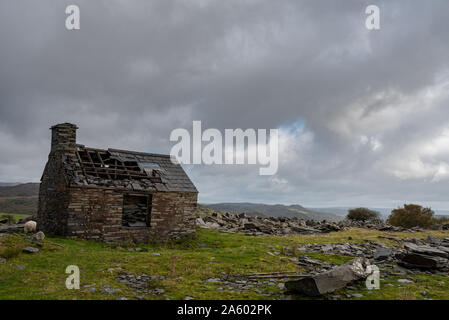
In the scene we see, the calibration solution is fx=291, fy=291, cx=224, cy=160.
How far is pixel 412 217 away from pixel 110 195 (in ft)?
128

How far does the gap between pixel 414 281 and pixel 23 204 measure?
10192cm

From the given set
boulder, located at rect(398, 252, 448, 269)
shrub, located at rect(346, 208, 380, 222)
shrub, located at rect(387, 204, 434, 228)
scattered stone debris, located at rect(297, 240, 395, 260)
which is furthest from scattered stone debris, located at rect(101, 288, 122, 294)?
shrub, located at rect(346, 208, 380, 222)

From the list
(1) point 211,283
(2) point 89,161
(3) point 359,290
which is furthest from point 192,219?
(3) point 359,290

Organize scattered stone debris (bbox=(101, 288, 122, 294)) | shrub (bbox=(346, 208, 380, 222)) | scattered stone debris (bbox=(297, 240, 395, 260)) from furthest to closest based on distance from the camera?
shrub (bbox=(346, 208, 380, 222)) < scattered stone debris (bbox=(297, 240, 395, 260)) < scattered stone debris (bbox=(101, 288, 122, 294))

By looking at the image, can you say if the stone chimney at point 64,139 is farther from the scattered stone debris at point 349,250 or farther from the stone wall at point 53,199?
the scattered stone debris at point 349,250

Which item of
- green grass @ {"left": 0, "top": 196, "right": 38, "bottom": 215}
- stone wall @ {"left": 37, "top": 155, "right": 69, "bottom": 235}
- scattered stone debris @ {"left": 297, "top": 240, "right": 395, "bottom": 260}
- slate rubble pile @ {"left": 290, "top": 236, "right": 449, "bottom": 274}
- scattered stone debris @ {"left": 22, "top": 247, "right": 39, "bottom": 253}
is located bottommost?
green grass @ {"left": 0, "top": 196, "right": 38, "bottom": 215}

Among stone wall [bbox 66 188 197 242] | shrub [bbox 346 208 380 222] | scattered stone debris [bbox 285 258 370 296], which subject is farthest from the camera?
shrub [bbox 346 208 380 222]

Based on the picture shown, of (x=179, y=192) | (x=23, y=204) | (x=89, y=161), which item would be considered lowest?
(x=23, y=204)

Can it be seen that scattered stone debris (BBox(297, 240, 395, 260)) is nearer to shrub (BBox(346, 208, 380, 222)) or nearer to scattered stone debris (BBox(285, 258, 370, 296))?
scattered stone debris (BBox(285, 258, 370, 296))

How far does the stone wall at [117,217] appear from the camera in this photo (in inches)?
634

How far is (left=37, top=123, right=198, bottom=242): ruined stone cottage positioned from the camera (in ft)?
53.8

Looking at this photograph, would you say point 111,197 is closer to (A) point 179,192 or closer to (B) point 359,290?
(A) point 179,192

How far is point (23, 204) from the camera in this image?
284 ft
